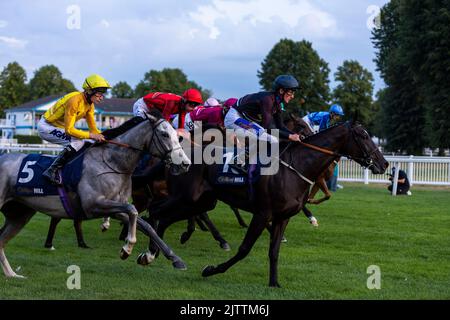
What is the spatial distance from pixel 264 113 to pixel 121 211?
6.75 feet

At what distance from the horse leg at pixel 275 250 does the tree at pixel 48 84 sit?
96684 millimetres

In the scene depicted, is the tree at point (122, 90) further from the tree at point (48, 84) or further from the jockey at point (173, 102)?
the jockey at point (173, 102)

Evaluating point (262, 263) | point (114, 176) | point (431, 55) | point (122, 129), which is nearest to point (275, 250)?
point (262, 263)

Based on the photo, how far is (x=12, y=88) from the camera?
310ft

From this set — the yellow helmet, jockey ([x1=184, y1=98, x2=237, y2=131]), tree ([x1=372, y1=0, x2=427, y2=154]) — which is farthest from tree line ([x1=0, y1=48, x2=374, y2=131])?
the yellow helmet

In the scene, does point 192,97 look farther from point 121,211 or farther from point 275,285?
point 275,285

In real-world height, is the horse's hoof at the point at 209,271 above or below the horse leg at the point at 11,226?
below

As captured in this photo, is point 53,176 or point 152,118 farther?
point 53,176

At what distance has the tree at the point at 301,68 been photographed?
6625 centimetres

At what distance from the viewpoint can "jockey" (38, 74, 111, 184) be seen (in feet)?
24.5

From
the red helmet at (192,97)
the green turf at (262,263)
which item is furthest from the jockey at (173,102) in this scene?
the green turf at (262,263)

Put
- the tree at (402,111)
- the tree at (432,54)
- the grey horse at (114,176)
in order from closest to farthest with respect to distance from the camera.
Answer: the grey horse at (114,176), the tree at (432,54), the tree at (402,111)

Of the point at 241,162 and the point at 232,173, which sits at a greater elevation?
the point at 241,162
